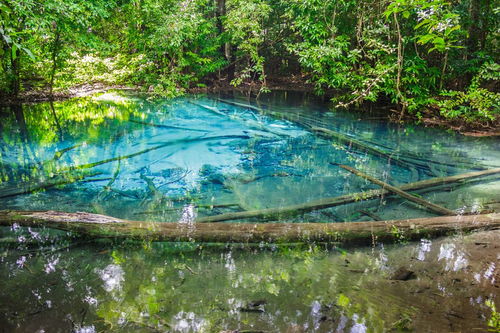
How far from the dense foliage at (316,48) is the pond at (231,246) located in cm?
153

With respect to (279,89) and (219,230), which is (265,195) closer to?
(219,230)

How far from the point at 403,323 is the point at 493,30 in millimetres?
9184

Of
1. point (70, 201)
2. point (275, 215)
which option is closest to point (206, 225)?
point (275, 215)

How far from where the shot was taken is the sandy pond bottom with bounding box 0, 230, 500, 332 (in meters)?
1.84

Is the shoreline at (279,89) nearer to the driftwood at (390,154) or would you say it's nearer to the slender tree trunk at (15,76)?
the slender tree trunk at (15,76)

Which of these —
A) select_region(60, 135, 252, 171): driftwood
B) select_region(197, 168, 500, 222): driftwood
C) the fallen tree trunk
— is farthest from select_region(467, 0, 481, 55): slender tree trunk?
the fallen tree trunk

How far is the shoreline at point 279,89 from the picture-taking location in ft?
24.7

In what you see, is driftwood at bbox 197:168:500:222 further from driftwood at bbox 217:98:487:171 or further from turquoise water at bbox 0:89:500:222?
driftwood at bbox 217:98:487:171

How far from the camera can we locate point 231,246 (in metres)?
2.69

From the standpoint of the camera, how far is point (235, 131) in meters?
7.07

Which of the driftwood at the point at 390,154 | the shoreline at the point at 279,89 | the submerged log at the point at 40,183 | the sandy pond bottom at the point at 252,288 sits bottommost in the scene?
the sandy pond bottom at the point at 252,288

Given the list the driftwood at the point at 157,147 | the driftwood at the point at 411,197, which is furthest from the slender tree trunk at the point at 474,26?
the driftwood at the point at 157,147

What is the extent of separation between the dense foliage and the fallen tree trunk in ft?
8.75

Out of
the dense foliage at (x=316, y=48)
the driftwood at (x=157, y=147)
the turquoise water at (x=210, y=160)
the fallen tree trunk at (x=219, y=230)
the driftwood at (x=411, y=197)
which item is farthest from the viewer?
the dense foliage at (x=316, y=48)
